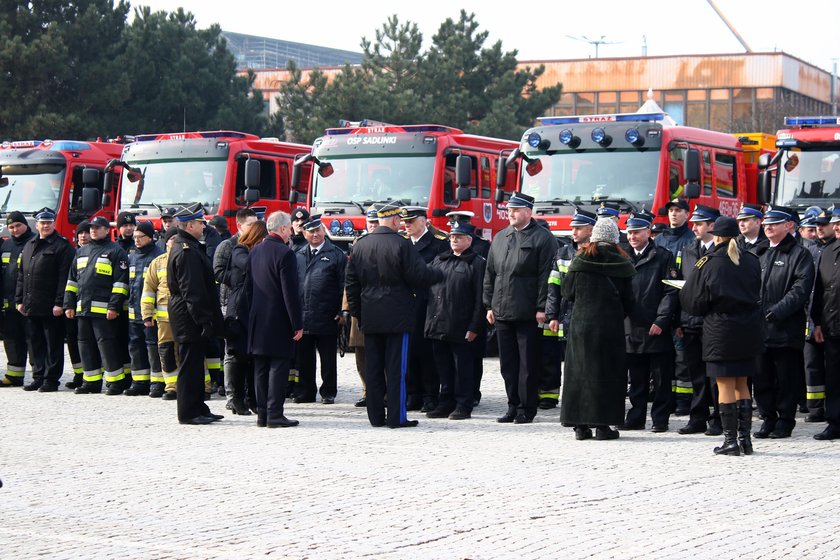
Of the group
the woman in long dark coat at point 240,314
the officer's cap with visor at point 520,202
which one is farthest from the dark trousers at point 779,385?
the woman in long dark coat at point 240,314

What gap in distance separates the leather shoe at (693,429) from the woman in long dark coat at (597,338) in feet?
2.49

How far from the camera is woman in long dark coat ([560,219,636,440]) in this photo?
11234mm

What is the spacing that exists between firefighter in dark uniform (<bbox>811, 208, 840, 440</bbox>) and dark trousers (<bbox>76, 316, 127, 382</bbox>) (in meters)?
7.48

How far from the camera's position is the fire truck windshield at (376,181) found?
67.5 ft

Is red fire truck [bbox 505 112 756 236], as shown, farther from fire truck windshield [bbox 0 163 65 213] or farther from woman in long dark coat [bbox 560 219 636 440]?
fire truck windshield [bbox 0 163 65 213]

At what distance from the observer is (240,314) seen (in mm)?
12852

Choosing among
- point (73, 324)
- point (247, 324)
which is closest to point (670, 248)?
point (247, 324)

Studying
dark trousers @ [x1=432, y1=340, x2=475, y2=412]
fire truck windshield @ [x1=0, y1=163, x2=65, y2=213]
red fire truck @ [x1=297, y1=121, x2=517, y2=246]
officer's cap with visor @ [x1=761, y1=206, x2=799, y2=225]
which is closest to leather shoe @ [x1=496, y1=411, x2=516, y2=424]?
dark trousers @ [x1=432, y1=340, x2=475, y2=412]

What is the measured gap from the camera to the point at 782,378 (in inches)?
458

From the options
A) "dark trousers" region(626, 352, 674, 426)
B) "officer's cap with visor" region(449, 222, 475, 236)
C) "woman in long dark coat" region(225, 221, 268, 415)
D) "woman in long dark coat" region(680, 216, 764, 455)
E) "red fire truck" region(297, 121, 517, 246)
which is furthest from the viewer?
"red fire truck" region(297, 121, 517, 246)

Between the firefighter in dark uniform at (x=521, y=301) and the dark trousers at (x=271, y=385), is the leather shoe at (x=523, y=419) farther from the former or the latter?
→ the dark trousers at (x=271, y=385)

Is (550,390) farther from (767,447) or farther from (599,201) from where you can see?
(599,201)

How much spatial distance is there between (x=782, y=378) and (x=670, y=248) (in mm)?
1879

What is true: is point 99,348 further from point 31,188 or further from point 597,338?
point 31,188
